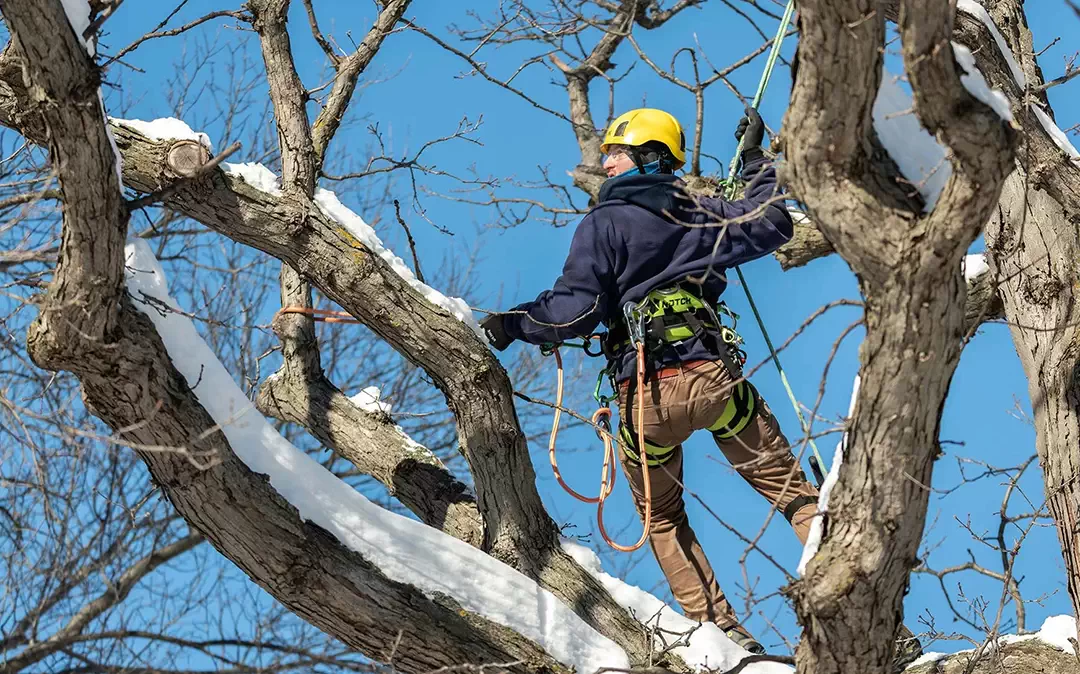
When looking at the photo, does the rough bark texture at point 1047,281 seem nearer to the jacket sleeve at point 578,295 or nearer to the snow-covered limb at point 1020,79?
the snow-covered limb at point 1020,79

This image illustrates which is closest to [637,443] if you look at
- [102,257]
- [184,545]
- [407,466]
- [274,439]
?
[407,466]

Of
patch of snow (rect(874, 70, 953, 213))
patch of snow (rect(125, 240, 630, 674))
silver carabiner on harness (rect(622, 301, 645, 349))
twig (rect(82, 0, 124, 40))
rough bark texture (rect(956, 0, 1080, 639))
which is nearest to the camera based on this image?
patch of snow (rect(874, 70, 953, 213))

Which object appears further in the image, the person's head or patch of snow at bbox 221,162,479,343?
the person's head

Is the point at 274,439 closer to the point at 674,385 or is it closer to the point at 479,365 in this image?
the point at 479,365

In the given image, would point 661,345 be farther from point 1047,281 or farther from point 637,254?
point 1047,281

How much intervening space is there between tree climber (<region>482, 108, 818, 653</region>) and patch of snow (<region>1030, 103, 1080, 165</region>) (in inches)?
43.2

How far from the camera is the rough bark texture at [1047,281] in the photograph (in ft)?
15.0

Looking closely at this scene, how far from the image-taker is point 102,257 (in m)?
3.34

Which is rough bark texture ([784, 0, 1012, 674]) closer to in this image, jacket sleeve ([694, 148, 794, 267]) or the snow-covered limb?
jacket sleeve ([694, 148, 794, 267])

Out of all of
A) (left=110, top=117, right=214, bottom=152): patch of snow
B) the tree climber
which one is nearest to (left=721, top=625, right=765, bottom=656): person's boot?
the tree climber

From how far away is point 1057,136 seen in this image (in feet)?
15.4

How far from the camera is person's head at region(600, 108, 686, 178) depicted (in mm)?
4855

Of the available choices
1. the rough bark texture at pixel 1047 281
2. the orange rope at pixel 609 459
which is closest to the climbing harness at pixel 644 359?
the orange rope at pixel 609 459

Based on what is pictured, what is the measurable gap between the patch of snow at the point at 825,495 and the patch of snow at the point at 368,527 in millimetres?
1079
